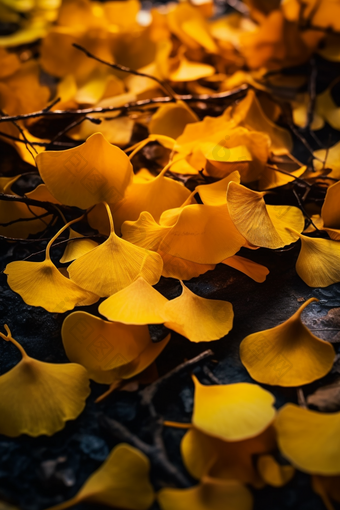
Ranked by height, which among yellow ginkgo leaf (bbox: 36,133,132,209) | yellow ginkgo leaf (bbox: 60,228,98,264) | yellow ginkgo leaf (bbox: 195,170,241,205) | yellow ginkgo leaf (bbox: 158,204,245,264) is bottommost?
yellow ginkgo leaf (bbox: 60,228,98,264)

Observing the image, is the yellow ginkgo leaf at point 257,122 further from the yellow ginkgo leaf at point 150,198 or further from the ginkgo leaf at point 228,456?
the ginkgo leaf at point 228,456

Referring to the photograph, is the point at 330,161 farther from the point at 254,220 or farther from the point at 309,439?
the point at 309,439

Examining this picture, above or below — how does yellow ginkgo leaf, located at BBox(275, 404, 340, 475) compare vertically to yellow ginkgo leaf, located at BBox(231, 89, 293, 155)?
below

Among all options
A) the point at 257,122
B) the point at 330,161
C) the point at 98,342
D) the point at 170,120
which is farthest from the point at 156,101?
the point at 98,342

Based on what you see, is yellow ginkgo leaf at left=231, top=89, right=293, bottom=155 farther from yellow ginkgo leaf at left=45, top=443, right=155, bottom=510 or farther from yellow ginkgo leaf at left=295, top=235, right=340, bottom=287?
yellow ginkgo leaf at left=45, top=443, right=155, bottom=510

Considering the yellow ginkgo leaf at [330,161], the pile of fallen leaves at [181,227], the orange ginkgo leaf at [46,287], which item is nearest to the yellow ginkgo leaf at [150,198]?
the pile of fallen leaves at [181,227]

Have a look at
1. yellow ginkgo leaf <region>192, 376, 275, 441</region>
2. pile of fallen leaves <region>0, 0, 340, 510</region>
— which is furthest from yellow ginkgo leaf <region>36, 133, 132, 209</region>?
yellow ginkgo leaf <region>192, 376, 275, 441</region>
